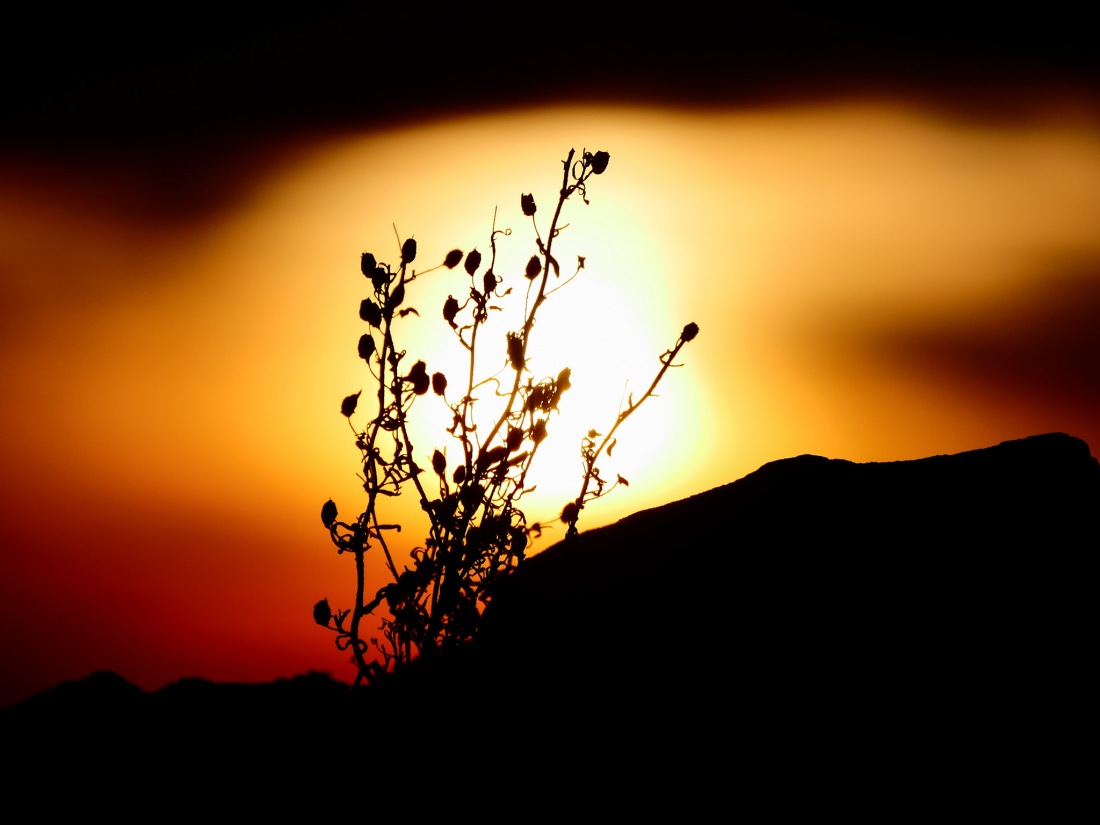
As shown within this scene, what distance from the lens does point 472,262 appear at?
125 inches

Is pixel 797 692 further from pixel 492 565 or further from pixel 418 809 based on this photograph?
pixel 418 809

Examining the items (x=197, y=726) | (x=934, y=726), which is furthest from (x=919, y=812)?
(x=197, y=726)

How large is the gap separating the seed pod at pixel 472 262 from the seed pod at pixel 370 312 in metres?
0.37

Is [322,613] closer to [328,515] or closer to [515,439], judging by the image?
[328,515]

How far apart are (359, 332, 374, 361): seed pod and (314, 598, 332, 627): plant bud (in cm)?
95

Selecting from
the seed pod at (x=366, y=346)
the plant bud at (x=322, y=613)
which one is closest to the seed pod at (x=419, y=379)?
the seed pod at (x=366, y=346)

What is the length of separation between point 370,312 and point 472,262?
0.43 meters

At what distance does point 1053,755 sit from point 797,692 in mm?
772

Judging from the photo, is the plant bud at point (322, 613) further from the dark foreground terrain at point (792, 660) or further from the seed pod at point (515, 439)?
the seed pod at point (515, 439)

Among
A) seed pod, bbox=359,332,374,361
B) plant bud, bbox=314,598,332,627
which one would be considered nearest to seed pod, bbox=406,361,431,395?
seed pod, bbox=359,332,374,361

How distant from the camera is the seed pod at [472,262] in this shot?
10.4 ft

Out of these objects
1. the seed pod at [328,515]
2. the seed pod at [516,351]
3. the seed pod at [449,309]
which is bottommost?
the seed pod at [328,515]

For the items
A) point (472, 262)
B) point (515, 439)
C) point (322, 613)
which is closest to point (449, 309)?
point (472, 262)

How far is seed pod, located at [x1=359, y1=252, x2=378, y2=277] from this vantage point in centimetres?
309
